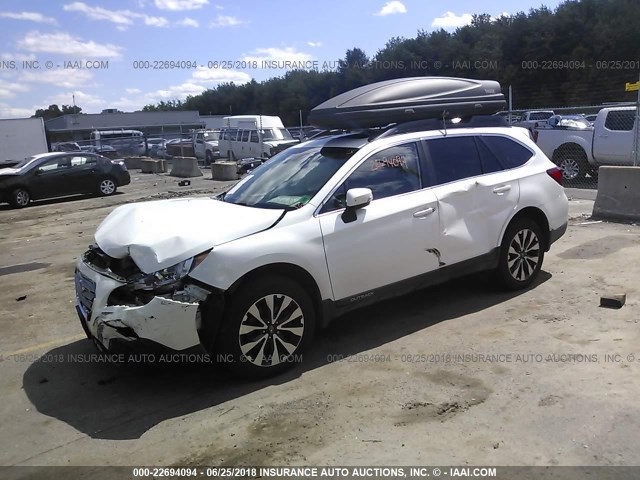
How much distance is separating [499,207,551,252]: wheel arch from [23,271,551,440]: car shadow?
2.51 ft

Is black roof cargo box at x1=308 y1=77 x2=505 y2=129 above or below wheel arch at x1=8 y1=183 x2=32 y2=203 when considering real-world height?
above

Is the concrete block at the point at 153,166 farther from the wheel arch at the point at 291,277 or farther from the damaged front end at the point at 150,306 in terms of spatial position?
the wheel arch at the point at 291,277

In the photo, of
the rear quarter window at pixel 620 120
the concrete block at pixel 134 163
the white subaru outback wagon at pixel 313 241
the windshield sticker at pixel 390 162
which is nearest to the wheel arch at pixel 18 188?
the concrete block at pixel 134 163

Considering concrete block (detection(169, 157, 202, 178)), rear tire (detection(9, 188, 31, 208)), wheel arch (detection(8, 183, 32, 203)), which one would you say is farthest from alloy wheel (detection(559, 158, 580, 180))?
rear tire (detection(9, 188, 31, 208))

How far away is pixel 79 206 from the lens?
52.7 feet

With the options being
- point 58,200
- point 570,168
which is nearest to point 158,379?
point 570,168

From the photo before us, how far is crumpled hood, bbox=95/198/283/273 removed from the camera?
391 cm

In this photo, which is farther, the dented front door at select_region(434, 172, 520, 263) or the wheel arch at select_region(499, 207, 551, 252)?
the wheel arch at select_region(499, 207, 551, 252)

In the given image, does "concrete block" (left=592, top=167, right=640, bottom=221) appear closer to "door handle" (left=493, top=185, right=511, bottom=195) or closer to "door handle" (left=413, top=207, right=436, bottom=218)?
"door handle" (left=493, top=185, right=511, bottom=195)


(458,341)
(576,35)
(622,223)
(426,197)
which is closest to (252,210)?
(426,197)

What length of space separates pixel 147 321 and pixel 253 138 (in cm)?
2302

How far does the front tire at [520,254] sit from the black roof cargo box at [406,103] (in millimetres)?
1276

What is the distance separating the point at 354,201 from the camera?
4426 mm

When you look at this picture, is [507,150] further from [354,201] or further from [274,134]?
[274,134]
